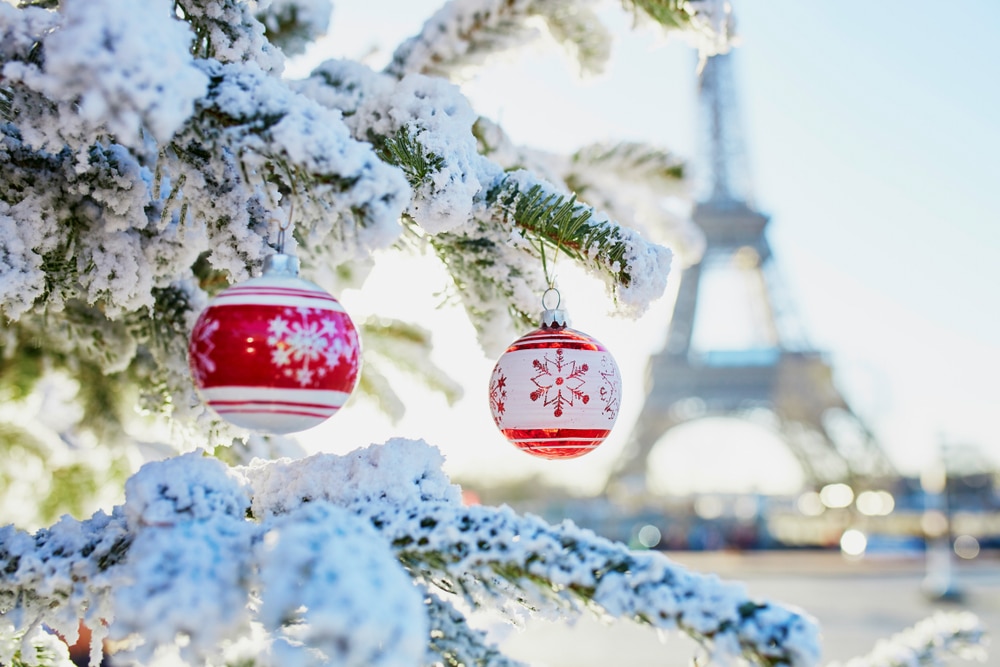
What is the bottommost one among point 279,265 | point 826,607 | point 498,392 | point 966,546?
point 966,546

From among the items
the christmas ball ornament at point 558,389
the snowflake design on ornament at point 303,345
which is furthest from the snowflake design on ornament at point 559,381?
the snowflake design on ornament at point 303,345

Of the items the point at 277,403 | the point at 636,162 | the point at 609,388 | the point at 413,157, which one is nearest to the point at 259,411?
the point at 277,403

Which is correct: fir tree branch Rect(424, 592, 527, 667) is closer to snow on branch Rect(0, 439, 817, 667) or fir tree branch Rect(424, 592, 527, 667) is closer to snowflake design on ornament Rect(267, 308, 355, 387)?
snow on branch Rect(0, 439, 817, 667)

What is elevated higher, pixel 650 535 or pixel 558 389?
pixel 558 389

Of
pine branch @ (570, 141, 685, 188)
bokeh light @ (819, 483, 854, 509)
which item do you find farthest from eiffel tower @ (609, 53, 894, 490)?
pine branch @ (570, 141, 685, 188)

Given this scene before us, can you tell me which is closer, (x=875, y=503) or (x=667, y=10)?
(x=667, y=10)

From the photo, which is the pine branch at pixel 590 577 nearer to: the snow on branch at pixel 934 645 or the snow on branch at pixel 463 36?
the snow on branch at pixel 934 645

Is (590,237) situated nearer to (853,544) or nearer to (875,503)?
(853,544)
